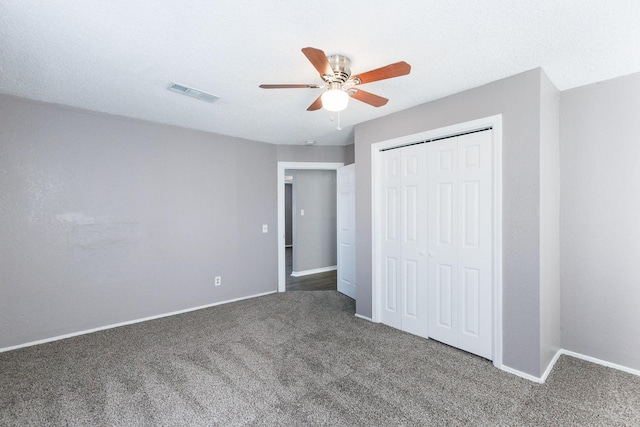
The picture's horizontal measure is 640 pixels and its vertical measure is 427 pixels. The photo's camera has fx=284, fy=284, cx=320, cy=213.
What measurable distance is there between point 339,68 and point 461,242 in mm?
1859

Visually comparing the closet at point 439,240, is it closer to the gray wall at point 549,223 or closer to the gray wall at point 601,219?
the gray wall at point 549,223

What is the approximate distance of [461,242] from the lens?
2.64 m

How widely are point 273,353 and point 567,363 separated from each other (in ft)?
8.35

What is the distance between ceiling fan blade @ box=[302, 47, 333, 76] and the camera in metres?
1.47

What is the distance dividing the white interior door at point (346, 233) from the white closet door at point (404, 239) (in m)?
1.04

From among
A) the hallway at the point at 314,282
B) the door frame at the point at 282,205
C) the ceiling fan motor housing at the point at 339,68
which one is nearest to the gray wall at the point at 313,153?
the door frame at the point at 282,205

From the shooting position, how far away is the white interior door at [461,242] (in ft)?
8.13

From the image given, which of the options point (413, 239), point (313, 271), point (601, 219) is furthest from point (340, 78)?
point (313, 271)

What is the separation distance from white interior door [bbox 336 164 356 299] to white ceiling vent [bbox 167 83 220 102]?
7.13ft

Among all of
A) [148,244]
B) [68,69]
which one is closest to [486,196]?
[68,69]

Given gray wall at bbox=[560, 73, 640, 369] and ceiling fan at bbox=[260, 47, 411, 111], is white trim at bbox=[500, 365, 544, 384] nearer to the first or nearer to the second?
gray wall at bbox=[560, 73, 640, 369]

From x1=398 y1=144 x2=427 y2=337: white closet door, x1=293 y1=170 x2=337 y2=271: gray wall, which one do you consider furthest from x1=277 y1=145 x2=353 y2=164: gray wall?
x1=398 y1=144 x2=427 y2=337: white closet door

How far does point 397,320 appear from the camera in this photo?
3.16 metres

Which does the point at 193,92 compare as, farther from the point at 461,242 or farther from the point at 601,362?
the point at 601,362
